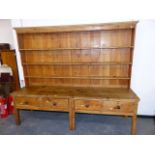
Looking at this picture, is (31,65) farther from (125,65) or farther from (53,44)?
(125,65)

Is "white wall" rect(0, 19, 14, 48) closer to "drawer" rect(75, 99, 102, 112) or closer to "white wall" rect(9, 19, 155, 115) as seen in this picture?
"white wall" rect(9, 19, 155, 115)

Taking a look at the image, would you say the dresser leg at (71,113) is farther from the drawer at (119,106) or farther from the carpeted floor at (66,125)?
the drawer at (119,106)

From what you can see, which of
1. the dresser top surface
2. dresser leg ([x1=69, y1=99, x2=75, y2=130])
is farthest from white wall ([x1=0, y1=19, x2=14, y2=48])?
dresser leg ([x1=69, y1=99, x2=75, y2=130])

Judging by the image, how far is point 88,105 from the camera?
2.08 metres

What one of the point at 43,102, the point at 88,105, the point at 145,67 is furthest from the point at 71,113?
the point at 145,67

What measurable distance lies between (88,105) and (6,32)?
10.8 ft

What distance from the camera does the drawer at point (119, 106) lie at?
196 centimetres

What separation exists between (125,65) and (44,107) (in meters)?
1.64

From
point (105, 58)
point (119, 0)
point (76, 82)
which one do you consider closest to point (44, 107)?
point (76, 82)

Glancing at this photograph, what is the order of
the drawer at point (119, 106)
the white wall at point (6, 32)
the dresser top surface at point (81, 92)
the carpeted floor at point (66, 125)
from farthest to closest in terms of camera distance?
the white wall at point (6, 32) < the carpeted floor at point (66, 125) < the dresser top surface at point (81, 92) < the drawer at point (119, 106)

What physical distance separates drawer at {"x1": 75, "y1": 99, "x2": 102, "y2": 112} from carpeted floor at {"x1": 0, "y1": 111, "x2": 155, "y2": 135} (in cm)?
40

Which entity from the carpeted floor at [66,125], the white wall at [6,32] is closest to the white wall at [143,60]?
the carpeted floor at [66,125]

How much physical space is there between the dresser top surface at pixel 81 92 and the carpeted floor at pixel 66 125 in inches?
24.6

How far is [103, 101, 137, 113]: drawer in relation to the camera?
196 centimetres
